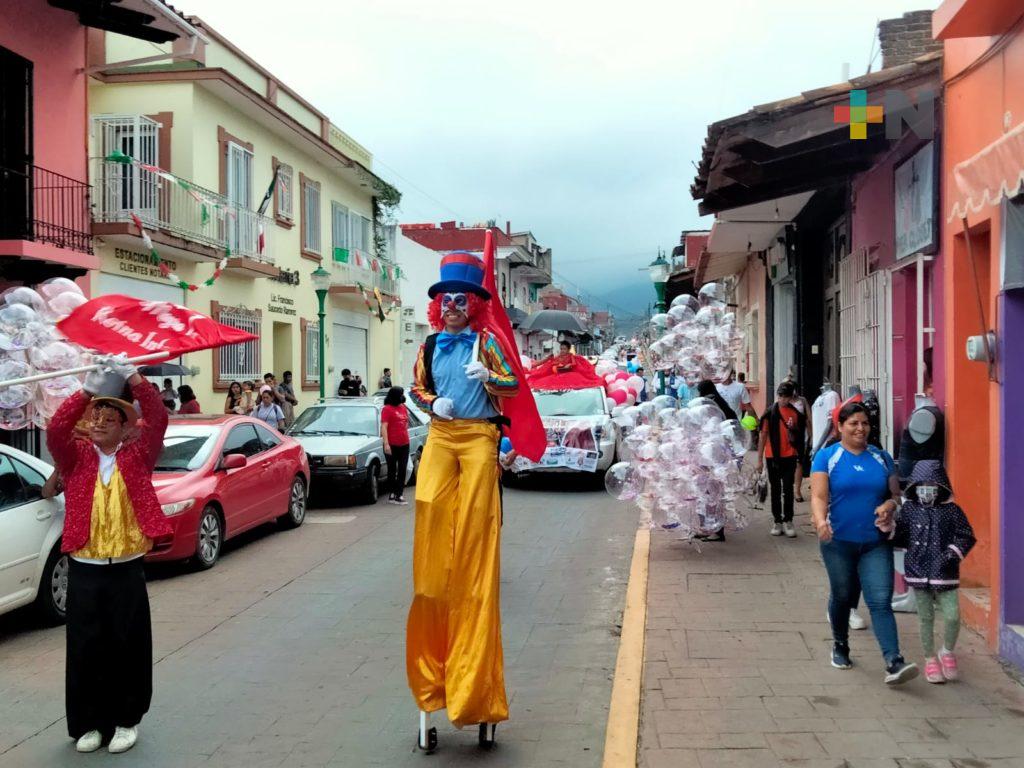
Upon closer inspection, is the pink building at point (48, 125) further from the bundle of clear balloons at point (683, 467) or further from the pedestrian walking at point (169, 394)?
the bundle of clear balloons at point (683, 467)

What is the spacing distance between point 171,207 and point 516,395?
1467 centimetres

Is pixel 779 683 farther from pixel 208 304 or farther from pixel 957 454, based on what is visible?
pixel 208 304

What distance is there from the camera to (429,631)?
4.62 metres

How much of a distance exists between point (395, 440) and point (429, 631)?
9.16 m

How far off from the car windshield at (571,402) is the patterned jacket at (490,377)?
411 inches

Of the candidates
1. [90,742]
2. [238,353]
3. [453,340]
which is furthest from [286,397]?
[453,340]

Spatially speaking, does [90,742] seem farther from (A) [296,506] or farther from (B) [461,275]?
→ (A) [296,506]

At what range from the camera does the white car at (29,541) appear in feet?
22.3

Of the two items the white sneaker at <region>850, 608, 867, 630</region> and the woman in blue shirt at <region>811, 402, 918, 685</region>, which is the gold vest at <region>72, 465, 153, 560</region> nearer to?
the woman in blue shirt at <region>811, 402, 918, 685</region>

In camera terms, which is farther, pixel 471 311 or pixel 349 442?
pixel 349 442

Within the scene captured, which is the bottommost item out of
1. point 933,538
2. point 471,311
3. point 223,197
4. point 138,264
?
point 933,538

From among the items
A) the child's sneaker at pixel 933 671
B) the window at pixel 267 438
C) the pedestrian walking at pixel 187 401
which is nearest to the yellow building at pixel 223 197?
the pedestrian walking at pixel 187 401

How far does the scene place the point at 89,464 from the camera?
15.7 feet

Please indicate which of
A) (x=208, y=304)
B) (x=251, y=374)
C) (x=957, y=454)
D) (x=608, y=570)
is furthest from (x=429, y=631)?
(x=251, y=374)
